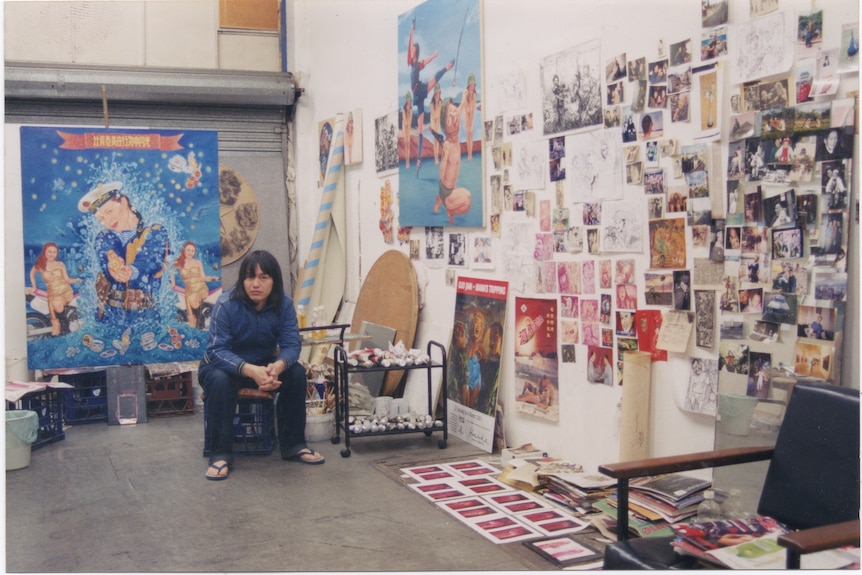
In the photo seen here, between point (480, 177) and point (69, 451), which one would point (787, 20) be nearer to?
point (480, 177)

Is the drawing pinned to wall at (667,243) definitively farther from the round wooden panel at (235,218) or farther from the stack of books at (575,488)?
the round wooden panel at (235,218)

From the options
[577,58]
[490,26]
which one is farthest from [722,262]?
[490,26]

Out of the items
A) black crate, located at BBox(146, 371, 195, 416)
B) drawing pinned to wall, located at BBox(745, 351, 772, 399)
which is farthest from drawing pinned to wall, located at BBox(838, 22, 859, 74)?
black crate, located at BBox(146, 371, 195, 416)

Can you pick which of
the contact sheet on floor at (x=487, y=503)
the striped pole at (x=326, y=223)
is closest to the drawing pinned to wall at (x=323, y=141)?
the striped pole at (x=326, y=223)

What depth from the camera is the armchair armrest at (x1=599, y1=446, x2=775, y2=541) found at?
2.47 m

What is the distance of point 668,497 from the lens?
3.22 meters

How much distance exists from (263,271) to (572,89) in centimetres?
190

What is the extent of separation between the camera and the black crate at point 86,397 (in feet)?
18.8

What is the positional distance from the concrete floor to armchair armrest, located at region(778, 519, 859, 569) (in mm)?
1332

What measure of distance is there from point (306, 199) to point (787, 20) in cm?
507

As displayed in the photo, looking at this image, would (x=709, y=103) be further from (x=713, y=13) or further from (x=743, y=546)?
(x=743, y=546)

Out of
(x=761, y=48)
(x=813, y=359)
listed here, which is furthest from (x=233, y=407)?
(x=761, y=48)

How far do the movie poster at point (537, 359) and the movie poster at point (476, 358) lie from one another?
163 millimetres

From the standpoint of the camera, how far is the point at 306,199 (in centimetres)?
745
